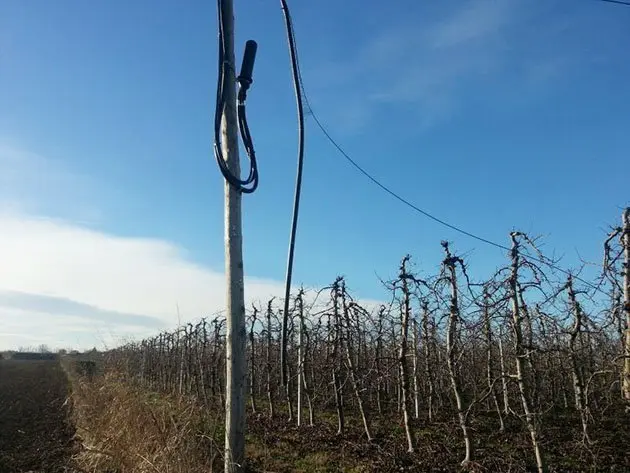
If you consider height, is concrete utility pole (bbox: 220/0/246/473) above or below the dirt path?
above

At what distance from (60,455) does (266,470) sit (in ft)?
15.9

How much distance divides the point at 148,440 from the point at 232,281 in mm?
3170

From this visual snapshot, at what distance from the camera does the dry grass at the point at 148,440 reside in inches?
233

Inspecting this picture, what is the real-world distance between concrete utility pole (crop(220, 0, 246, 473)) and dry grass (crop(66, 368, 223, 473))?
3.70 feet

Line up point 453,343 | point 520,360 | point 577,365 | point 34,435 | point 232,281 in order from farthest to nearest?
point 34,435 < point 577,365 < point 453,343 < point 520,360 < point 232,281

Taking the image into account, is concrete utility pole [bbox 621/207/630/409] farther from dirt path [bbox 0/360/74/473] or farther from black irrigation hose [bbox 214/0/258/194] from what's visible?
dirt path [bbox 0/360/74/473]

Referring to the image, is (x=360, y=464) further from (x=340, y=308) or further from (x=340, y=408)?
(x=340, y=308)

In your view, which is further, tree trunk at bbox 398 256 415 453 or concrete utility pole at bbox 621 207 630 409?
tree trunk at bbox 398 256 415 453

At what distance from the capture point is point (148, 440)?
6.72m

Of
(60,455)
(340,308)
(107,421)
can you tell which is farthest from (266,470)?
(340,308)

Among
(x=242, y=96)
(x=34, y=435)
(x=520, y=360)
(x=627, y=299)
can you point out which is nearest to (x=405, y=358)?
(x=520, y=360)

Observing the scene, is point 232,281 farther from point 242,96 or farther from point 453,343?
point 453,343

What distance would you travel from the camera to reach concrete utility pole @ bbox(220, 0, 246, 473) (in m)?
4.67

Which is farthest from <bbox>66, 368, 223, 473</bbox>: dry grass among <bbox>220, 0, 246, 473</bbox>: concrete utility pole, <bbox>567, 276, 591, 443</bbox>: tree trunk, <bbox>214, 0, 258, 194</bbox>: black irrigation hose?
<bbox>567, 276, 591, 443</bbox>: tree trunk
